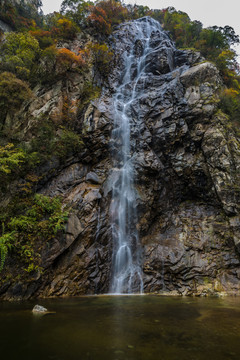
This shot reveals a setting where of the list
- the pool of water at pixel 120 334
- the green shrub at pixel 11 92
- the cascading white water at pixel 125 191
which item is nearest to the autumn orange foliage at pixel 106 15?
the cascading white water at pixel 125 191

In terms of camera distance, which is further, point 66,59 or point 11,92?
point 66,59

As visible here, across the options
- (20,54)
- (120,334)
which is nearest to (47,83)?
(20,54)

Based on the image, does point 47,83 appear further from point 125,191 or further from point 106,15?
point 106,15

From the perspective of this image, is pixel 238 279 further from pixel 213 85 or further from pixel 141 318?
pixel 213 85

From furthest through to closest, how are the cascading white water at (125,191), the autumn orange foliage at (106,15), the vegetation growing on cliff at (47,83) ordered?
the autumn orange foliage at (106,15) < the cascading white water at (125,191) < the vegetation growing on cliff at (47,83)

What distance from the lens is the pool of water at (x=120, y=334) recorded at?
3.27 meters

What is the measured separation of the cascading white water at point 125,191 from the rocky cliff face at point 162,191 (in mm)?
346

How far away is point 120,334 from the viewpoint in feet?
13.6

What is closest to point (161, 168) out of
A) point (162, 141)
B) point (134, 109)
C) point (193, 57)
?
A: point (162, 141)

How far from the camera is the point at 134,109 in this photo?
1554 cm

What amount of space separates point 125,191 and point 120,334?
889 centimetres

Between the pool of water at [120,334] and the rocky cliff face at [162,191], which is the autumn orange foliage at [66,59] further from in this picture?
the pool of water at [120,334]

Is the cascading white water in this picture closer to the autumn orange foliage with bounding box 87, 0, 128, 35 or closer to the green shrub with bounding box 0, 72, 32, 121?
the autumn orange foliage with bounding box 87, 0, 128, 35

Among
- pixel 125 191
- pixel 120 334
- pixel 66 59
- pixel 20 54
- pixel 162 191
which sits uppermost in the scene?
pixel 20 54
